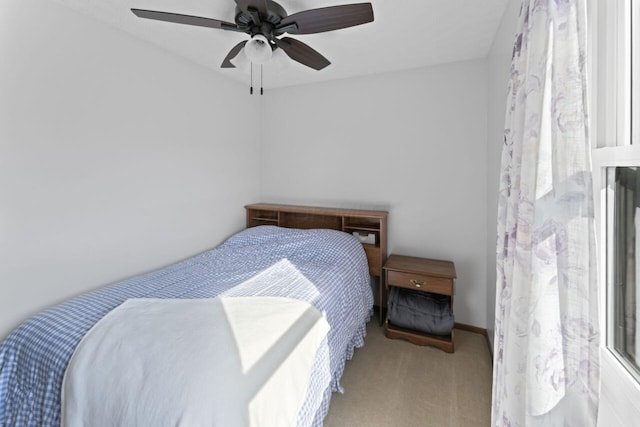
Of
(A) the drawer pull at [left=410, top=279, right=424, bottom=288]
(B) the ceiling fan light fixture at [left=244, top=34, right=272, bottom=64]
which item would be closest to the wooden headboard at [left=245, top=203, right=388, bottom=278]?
(A) the drawer pull at [left=410, top=279, right=424, bottom=288]

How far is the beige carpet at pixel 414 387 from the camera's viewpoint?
1653mm

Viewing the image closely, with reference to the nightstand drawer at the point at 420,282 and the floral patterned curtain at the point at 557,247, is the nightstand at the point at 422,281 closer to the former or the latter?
the nightstand drawer at the point at 420,282

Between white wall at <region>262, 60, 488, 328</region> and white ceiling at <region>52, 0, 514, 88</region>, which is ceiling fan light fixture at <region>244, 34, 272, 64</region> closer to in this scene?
white ceiling at <region>52, 0, 514, 88</region>

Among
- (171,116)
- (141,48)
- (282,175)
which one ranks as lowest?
(282,175)

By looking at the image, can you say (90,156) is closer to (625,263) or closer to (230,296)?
(230,296)

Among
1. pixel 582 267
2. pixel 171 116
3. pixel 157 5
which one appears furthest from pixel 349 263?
pixel 157 5

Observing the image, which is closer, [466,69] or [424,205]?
[466,69]

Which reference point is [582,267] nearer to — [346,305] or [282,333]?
[282,333]

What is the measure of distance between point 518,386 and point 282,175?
295 centimetres

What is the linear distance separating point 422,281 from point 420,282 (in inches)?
0.7

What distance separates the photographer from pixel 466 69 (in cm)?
250

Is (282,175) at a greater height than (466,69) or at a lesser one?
lesser

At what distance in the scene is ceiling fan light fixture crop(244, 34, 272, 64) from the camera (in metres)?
1.48

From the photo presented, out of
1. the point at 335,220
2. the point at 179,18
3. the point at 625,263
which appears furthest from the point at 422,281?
the point at 179,18
